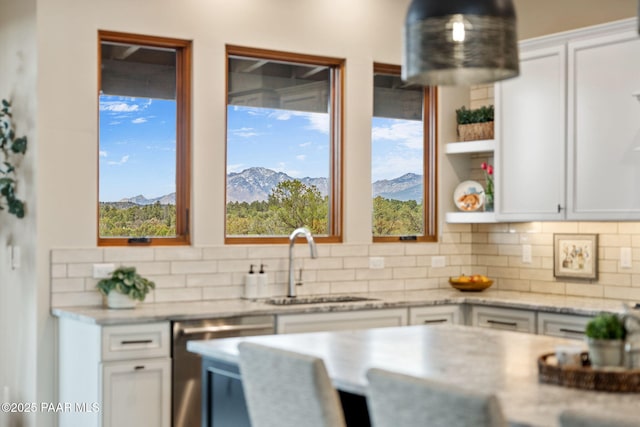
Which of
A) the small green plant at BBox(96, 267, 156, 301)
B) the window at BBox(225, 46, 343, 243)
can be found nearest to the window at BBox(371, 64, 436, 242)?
the window at BBox(225, 46, 343, 243)

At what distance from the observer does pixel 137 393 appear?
4.65 meters

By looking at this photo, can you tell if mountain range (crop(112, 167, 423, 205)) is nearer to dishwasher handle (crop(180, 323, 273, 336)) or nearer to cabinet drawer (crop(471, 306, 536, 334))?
dishwasher handle (crop(180, 323, 273, 336))

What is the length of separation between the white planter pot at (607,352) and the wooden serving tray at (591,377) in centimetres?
5

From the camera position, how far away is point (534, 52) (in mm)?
5816

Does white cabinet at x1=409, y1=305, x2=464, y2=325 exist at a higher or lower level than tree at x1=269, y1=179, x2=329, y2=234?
lower

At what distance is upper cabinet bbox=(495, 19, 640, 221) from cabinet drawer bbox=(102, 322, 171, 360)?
2.43 metres

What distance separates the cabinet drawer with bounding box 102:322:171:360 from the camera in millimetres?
4574

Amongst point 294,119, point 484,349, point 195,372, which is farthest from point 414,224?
point 484,349

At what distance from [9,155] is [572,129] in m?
3.25

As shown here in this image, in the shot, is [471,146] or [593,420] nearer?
[593,420]

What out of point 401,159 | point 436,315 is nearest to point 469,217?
point 401,159

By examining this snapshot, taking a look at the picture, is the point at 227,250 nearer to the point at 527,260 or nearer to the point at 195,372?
the point at 195,372

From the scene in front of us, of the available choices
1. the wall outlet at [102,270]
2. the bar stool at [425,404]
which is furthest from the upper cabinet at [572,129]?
the bar stool at [425,404]

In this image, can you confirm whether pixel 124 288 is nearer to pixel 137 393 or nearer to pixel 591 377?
pixel 137 393
